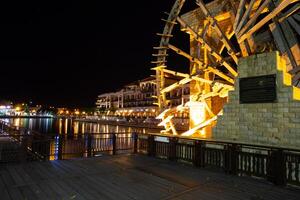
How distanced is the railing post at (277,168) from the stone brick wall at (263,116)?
119cm

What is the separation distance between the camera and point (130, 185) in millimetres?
6473

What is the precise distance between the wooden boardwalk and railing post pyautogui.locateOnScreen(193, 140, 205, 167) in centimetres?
45

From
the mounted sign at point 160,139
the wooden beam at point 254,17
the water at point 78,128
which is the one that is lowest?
the water at point 78,128

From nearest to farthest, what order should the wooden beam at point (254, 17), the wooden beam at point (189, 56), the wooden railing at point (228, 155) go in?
the wooden railing at point (228, 155) → the wooden beam at point (254, 17) → the wooden beam at point (189, 56)

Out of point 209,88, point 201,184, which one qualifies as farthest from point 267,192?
point 209,88

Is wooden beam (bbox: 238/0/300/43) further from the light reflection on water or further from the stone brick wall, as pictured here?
the light reflection on water

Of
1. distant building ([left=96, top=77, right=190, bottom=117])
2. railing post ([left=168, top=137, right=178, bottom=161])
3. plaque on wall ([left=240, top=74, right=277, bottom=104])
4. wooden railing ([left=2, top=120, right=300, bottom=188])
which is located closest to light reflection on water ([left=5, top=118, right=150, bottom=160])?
wooden railing ([left=2, top=120, right=300, bottom=188])

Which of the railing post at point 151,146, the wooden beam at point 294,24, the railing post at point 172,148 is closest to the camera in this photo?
the railing post at point 172,148

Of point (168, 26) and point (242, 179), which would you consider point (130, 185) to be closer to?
point (242, 179)

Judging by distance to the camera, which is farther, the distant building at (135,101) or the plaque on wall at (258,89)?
the distant building at (135,101)

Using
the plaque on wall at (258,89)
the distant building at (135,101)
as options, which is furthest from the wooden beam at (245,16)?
the distant building at (135,101)

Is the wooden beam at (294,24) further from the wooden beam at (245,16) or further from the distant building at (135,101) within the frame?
the distant building at (135,101)

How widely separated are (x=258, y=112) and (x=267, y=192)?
127 inches

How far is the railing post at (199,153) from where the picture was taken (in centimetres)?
899
